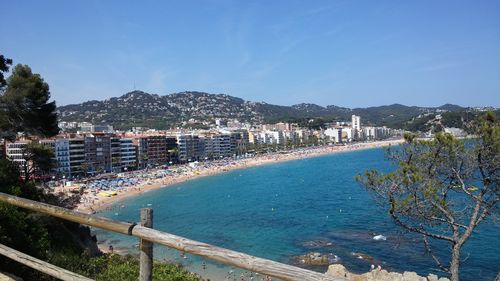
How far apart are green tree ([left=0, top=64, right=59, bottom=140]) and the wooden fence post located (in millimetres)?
15312

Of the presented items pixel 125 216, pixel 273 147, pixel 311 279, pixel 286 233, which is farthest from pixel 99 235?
pixel 273 147

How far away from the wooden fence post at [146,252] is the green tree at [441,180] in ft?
22.2

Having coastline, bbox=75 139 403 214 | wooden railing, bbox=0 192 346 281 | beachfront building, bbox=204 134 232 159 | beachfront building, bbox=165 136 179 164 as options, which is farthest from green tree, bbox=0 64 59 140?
beachfront building, bbox=204 134 232 159

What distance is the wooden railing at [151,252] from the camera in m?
1.91

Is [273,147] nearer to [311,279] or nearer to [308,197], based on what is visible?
[308,197]


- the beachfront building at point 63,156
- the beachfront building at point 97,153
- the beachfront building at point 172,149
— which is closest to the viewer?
the beachfront building at point 63,156

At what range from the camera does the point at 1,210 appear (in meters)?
4.68

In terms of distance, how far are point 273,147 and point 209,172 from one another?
53057mm

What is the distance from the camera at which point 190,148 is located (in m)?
97.2

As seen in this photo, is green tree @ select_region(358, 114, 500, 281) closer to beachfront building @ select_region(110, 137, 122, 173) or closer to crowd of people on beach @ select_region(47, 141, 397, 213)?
crowd of people on beach @ select_region(47, 141, 397, 213)

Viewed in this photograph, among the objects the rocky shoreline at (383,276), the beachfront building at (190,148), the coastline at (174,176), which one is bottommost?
the coastline at (174,176)

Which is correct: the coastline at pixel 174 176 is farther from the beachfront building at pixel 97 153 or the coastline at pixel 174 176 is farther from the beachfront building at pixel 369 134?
the beachfront building at pixel 369 134

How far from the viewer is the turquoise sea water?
19.1m

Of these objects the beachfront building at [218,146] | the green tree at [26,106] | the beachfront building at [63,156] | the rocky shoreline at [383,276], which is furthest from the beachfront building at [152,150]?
the rocky shoreline at [383,276]
